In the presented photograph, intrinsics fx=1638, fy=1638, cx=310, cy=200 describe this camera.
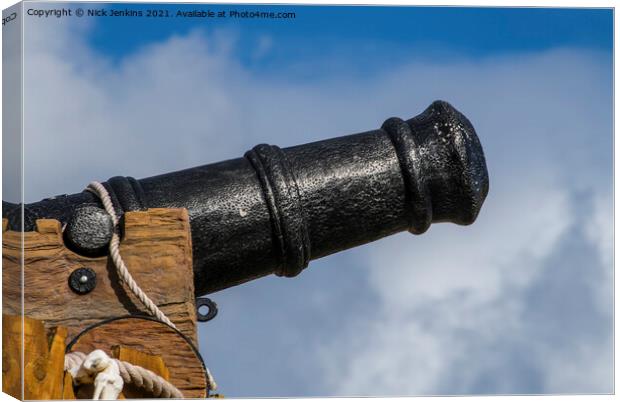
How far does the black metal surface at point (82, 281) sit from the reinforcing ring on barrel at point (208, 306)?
2.01 feet

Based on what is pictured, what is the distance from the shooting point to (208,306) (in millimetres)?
6309

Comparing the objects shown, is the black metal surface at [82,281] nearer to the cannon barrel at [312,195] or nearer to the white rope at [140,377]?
the white rope at [140,377]

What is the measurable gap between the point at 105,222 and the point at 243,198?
0.74 m

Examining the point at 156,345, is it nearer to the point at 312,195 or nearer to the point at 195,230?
the point at 195,230

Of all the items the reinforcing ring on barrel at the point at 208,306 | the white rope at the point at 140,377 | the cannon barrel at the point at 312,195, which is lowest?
the white rope at the point at 140,377

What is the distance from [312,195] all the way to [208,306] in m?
0.62

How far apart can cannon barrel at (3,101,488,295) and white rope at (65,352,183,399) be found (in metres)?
0.85

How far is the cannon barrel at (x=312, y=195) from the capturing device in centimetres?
635

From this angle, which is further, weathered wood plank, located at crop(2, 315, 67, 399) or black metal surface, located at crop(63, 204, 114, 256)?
black metal surface, located at crop(63, 204, 114, 256)

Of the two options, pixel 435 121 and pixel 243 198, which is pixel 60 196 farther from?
pixel 435 121

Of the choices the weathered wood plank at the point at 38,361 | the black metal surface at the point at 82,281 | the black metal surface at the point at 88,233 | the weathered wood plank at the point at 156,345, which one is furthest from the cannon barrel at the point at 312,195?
the weathered wood plank at the point at 38,361

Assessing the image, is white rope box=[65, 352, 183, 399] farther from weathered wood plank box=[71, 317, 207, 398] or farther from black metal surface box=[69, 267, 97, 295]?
black metal surface box=[69, 267, 97, 295]

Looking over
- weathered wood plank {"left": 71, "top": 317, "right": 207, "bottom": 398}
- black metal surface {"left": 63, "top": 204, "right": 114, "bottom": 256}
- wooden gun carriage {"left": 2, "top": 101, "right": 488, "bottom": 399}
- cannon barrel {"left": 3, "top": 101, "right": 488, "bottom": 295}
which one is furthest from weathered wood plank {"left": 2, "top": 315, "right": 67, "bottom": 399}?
cannon barrel {"left": 3, "top": 101, "right": 488, "bottom": 295}

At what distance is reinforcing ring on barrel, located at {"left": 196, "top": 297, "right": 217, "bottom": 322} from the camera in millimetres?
6266
